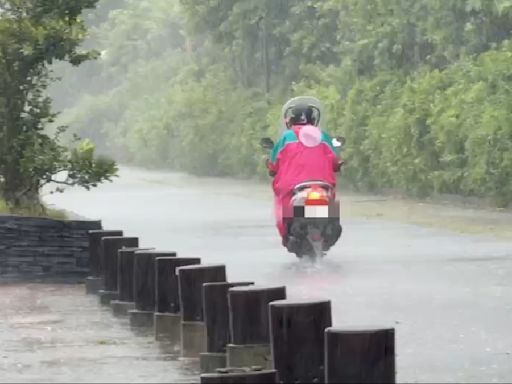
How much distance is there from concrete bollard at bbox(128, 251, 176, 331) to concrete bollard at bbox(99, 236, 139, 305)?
5.68ft

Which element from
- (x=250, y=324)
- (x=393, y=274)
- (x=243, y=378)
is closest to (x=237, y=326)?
(x=250, y=324)

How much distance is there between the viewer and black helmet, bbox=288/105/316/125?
20.8 metres

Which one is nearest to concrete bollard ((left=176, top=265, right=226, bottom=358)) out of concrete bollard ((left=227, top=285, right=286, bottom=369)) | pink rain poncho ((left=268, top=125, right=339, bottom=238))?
concrete bollard ((left=227, top=285, right=286, bottom=369))

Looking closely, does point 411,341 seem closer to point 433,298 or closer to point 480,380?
point 480,380

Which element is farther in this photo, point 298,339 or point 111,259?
point 111,259

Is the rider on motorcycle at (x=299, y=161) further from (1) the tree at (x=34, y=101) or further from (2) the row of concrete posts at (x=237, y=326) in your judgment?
(2) the row of concrete posts at (x=237, y=326)

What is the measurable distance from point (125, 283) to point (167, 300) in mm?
1858

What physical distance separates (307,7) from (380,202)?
622 inches

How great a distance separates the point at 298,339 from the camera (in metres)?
9.05

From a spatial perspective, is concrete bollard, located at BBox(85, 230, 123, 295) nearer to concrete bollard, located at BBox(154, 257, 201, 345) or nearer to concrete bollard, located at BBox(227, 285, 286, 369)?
concrete bollard, located at BBox(154, 257, 201, 345)

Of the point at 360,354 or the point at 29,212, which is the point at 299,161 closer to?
the point at 29,212

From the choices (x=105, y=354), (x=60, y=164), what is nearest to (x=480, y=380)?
(x=105, y=354)

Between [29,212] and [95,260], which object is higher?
[29,212]

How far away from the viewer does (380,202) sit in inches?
1351
